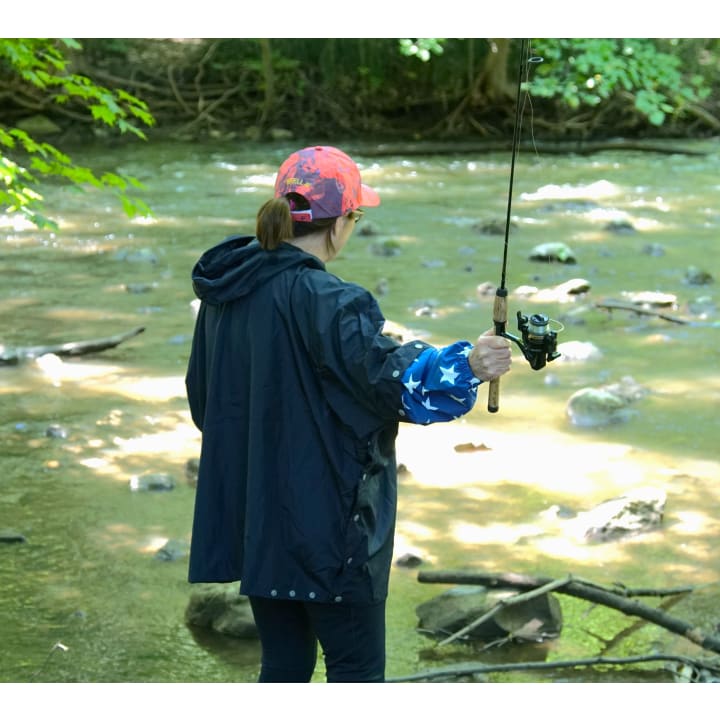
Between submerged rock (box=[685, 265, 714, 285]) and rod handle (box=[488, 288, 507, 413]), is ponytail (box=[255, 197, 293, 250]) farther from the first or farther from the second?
submerged rock (box=[685, 265, 714, 285])

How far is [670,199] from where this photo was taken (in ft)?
39.7

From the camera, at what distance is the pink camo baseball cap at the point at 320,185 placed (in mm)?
2643

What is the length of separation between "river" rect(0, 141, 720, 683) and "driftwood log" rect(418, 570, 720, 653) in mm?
93

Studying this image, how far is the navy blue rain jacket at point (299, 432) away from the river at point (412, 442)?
0.99 m

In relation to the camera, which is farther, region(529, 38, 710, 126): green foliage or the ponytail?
region(529, 38, 710, 126): green foliage

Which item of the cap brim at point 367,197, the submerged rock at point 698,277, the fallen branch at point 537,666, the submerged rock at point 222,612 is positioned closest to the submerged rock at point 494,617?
the fallen branch at point 537,666

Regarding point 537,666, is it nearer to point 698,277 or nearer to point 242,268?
point 242,268

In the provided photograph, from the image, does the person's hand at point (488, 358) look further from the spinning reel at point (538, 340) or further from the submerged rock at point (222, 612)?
the submerged rock at point (222, 612)

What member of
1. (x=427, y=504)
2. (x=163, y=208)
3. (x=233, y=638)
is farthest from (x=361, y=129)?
(x=233, y=638)

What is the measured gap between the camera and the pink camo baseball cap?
2.64m

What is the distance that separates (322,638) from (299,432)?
1.44ft

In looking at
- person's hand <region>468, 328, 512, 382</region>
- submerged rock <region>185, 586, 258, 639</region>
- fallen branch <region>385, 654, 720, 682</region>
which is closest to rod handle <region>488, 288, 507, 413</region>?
person's hand <region>468, 328, 512, 382</region>

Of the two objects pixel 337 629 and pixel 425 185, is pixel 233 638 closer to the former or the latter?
pixel 337 629

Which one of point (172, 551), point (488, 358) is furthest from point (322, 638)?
point (172, 551)
